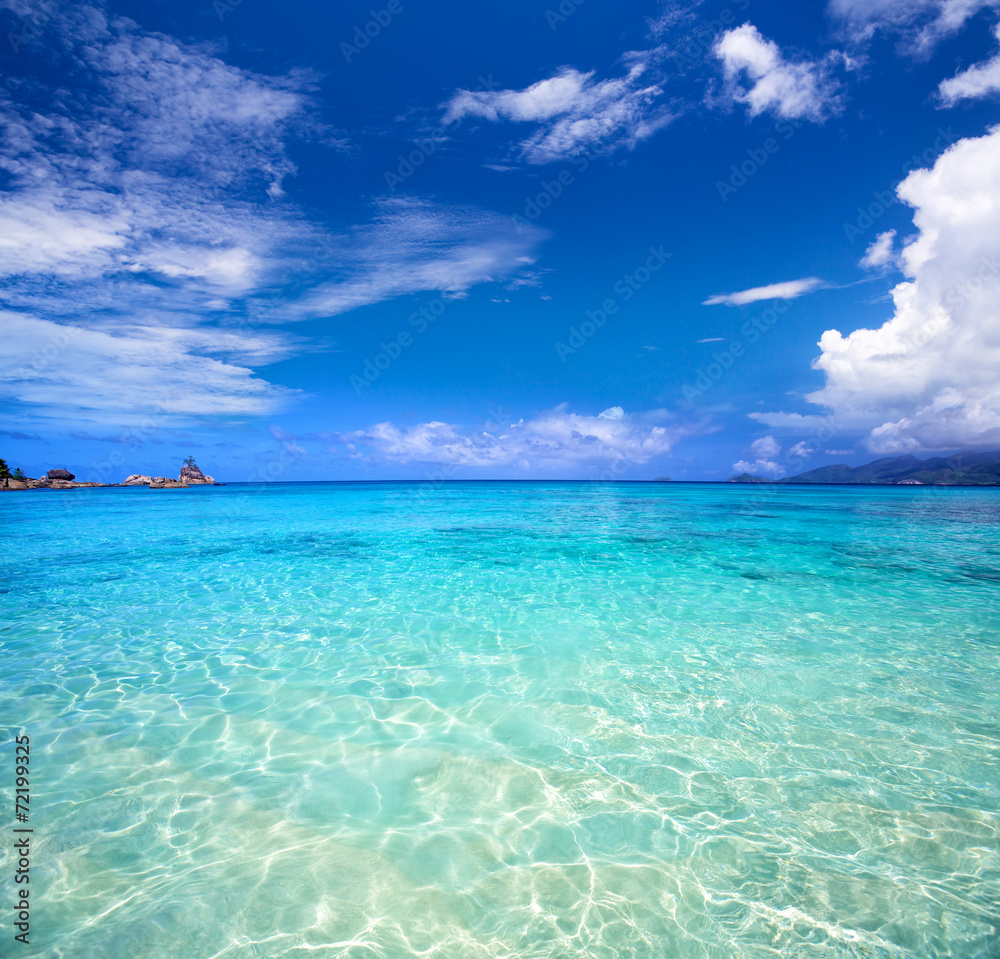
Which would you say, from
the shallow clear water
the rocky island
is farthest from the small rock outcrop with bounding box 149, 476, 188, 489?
the shallow clear water

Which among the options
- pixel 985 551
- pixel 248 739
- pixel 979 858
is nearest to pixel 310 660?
pixel 248 739

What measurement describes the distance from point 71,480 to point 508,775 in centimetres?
15200

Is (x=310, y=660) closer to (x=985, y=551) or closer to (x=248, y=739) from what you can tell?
(x=248, y=739)

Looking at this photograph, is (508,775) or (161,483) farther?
(161,483)

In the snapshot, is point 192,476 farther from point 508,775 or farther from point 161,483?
point 508,775

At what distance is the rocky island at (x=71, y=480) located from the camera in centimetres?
9306

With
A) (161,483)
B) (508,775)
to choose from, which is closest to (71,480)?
(161,483)

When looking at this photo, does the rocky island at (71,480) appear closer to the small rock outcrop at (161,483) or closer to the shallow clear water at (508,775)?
the small rock outcrop at (161,483)

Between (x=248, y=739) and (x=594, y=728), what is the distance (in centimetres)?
445

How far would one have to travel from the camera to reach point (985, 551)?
2020 centimetres

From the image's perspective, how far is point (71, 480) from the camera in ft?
372

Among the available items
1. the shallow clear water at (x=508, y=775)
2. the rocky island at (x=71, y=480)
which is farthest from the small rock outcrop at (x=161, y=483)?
the shallow clear water at (x=508, y=775)

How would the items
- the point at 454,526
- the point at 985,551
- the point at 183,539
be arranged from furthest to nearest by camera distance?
the point at 454,526 < the point at 183,539 < the point at 985,551

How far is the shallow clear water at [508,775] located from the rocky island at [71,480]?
11919cm
